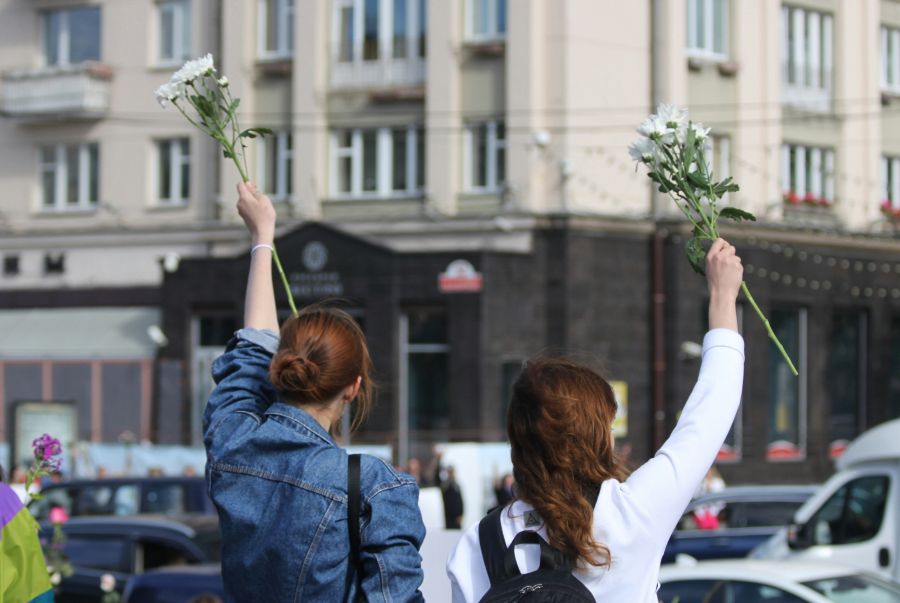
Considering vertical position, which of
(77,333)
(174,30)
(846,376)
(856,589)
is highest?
(174,30)

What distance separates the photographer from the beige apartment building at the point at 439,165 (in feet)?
105

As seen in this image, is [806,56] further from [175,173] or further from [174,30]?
[175,173]

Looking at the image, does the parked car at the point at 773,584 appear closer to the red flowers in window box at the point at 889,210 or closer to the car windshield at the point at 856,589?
the car windshield at the point at 856,589

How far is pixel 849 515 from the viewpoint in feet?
49.6

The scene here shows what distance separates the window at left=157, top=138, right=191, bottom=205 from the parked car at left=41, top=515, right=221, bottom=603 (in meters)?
21.2

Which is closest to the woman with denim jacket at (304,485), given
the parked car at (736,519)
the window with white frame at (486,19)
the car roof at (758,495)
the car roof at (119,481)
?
the parked car at (736,519)

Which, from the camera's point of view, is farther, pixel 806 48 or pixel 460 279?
pixel 806 48

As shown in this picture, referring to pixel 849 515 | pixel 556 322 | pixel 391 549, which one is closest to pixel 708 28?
pixel 556 322

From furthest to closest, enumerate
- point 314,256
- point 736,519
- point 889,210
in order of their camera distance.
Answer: point 889,210 < point 314,256 < point 736,519

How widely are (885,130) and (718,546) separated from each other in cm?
2159

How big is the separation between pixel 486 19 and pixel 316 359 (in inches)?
1155

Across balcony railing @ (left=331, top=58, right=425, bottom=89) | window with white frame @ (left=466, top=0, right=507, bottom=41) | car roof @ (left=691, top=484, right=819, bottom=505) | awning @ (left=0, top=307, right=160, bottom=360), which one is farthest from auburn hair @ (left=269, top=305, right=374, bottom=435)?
awning @ (left=0, top=307, right=160, bottom=360)

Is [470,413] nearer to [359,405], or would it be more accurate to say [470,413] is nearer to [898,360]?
[898,360]

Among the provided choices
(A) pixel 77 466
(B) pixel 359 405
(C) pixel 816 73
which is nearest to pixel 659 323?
(C) pixel 816 73
